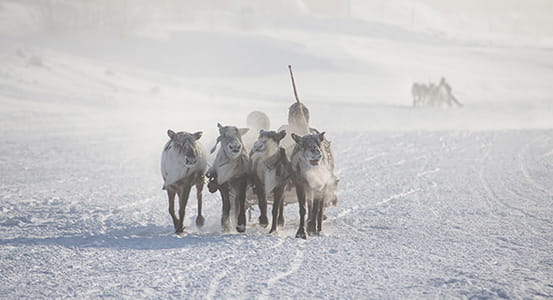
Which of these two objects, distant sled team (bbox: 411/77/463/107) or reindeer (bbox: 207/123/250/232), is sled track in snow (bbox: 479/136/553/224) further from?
distant sled team (bbox: 411/77/463/107)

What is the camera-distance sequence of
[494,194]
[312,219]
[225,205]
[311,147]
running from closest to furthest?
1. [311,147]
2. [312,219]
3. [225,205]
4. [494,194]

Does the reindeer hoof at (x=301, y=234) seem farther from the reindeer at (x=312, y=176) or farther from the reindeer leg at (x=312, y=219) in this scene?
the reindeer leg at (x=312, y=219)

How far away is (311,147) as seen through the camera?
7.77 m

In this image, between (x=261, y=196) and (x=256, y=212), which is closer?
(x=261, y=196)

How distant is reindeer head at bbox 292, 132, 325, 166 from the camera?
768cm

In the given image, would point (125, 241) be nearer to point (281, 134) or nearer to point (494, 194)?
point (281, 134)

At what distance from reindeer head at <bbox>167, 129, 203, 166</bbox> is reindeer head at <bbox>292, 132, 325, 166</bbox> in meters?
1.34

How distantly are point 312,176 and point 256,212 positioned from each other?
10.3 feet

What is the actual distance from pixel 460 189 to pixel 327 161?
4817 mm

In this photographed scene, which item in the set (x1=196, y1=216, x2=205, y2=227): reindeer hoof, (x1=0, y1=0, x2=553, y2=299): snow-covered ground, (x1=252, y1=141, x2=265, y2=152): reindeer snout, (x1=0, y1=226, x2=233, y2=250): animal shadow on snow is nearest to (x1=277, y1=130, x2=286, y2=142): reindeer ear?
(x1=252, y1=141, x2=265, y2=152): reindeer snout

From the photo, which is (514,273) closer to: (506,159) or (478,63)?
(506,159)

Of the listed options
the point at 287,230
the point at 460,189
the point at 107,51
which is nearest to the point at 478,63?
the point at 107,51

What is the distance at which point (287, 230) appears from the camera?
29.7ft

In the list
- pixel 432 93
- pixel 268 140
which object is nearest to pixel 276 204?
pixel 268 140
